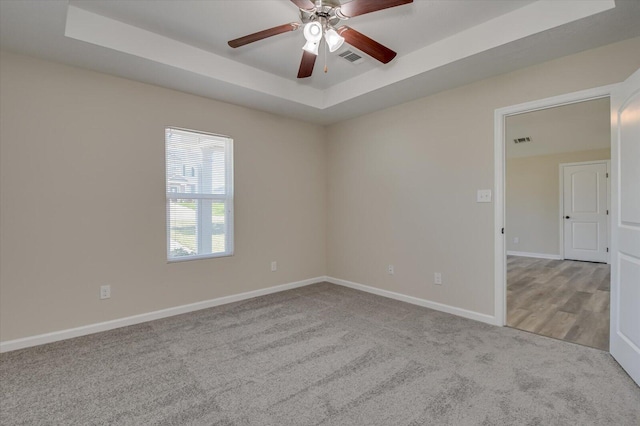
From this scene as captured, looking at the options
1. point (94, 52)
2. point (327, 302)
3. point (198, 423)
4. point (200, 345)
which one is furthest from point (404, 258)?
point (94, 52)

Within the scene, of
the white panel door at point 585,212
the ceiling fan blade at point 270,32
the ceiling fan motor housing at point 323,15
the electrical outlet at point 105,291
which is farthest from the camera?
the white panel door at point 585,212

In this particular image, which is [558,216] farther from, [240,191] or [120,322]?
[120,322]

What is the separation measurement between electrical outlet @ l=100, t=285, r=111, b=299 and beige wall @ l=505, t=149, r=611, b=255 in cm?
797

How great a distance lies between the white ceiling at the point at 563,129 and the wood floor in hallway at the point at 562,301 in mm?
2233

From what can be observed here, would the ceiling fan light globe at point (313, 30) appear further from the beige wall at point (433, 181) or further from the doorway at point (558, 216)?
the doorway at point (558, 216)

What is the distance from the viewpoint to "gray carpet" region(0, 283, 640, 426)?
175cm

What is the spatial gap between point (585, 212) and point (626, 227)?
18.0ft

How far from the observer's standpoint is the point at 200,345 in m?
2.64

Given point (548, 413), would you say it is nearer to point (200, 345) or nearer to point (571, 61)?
point (200, 345)

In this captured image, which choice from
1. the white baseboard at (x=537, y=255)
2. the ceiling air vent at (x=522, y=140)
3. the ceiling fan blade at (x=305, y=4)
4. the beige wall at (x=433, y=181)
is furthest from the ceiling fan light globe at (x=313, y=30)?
the white baseboard at (x=537, y=255)

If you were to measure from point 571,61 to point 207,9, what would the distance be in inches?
118

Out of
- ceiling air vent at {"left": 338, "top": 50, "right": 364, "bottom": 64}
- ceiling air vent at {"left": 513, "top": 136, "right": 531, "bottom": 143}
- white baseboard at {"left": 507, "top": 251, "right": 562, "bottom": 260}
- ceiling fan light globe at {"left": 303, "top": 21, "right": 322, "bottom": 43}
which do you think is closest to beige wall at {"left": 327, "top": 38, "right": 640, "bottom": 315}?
ceiling air vent at {"left": 338, "top": 50, "right": 364, "bottom": 64}

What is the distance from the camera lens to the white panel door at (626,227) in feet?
6.62

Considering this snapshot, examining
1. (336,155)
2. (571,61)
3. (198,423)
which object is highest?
(571,61)
